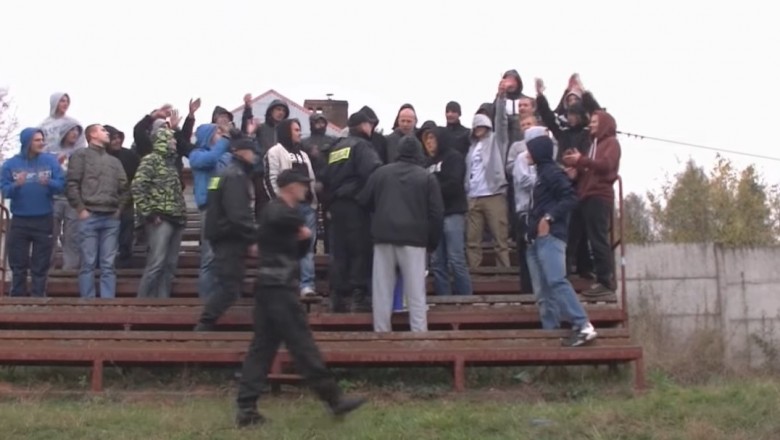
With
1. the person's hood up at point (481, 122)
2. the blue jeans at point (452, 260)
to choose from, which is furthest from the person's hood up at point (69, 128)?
the person's hood up at point (481, 122)

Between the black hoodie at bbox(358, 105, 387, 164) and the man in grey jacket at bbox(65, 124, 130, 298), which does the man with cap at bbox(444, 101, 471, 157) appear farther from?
the man in grey jacket at bbox(65, 124, 130, 298)

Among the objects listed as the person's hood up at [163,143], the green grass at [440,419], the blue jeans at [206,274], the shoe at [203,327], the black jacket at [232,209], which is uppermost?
the person's hood up at [163,143]

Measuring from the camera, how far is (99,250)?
477 inches

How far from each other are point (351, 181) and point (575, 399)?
3110mm

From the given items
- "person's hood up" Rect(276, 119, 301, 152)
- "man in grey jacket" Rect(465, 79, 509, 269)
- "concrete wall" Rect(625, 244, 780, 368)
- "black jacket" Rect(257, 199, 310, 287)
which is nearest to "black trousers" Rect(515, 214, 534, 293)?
"man in grey jacket" Rect(465, 79, 509, 269)

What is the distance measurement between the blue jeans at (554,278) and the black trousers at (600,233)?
2.70 ft

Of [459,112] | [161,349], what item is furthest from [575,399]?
[459,112]

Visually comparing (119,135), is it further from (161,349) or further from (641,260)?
(641,260)

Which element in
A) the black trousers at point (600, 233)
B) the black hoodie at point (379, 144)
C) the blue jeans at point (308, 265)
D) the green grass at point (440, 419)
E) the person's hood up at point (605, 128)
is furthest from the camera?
the black hoodie at point (379, 144)

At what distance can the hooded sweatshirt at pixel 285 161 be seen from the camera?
38.7 ft

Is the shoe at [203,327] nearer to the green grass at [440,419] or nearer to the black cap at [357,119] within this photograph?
the green grass at [440,419]

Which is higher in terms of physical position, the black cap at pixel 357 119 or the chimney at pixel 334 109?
the chimney at pixel 334 109

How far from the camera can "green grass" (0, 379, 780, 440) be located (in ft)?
28.3

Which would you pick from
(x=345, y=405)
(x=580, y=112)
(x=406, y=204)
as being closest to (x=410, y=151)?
(x=406, y=204)
